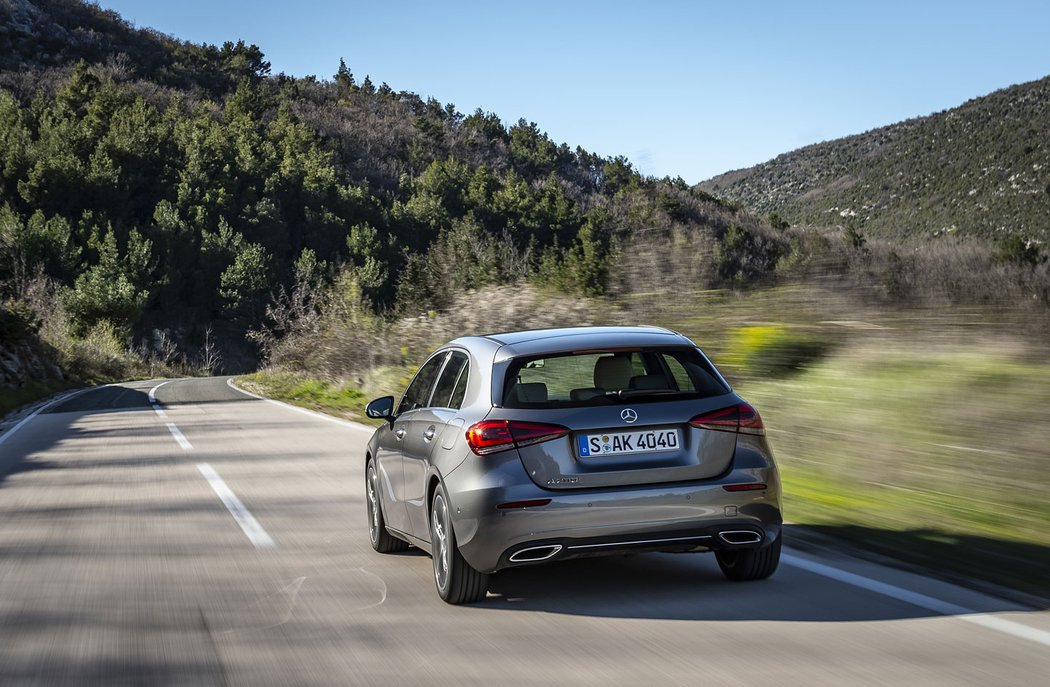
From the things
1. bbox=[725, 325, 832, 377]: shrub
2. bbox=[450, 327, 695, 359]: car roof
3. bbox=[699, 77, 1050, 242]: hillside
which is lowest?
bbox=[725, 325, 832, 377]: shrub

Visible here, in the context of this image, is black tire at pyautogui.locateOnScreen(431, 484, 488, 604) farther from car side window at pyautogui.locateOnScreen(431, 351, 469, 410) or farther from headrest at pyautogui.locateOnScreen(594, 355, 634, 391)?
headrest at pyautogui.locateOnScreen(594, 355, 634, 391)

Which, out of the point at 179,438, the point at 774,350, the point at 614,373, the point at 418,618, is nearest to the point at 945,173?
the point at 179,438

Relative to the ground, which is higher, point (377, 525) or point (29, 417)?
point (377, 525)

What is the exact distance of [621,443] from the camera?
5680mm

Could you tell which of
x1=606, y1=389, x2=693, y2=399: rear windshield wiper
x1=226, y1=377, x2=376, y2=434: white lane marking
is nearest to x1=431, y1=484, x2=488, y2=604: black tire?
x1=606, y1=389, x2=693, y2=399: rear windshield wiper

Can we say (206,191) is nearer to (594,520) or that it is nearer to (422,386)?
(422,386)

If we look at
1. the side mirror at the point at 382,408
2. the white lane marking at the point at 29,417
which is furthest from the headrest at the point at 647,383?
the white lane marking at the point at 29,417

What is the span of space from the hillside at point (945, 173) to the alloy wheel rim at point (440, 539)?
102 feet

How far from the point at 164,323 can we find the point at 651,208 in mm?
67535

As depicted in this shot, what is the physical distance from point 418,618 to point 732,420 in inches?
73.8

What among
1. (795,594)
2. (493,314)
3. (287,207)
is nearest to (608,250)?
(493,314)

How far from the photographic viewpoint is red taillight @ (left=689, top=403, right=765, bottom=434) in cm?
580

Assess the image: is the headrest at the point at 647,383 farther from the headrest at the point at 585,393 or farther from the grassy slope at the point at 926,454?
the grassy slope at the point at 926,454

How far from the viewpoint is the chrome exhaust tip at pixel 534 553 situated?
562cm
